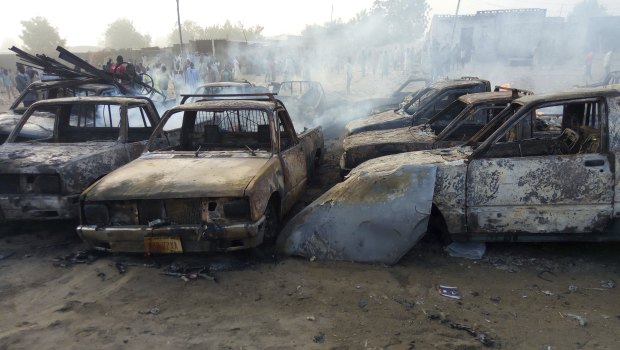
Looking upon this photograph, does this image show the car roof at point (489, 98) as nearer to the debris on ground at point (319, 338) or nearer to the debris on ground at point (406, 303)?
the debris on ground at point (406, 303)

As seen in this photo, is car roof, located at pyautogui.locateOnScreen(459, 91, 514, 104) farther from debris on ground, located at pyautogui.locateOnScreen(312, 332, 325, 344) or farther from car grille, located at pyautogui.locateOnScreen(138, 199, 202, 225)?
debris on ground, located at pyautogui.locateOnScreen(312, 332, 325, 344)

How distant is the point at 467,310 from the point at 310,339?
4.08ft

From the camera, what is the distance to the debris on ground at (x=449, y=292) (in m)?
3.50

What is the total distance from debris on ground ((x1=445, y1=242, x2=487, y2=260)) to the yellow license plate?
255cm

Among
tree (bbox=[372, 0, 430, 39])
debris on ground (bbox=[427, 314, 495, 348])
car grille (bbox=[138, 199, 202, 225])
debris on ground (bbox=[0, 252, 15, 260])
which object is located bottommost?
debris on ground (bbox=[427, 314, 495, 348])

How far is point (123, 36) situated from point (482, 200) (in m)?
67.9

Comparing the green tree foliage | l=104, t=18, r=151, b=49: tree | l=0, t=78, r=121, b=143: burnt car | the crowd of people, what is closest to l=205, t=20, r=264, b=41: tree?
the green tree foliage

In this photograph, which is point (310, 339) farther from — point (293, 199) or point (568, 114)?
point (568, 114)

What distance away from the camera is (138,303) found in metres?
3.53

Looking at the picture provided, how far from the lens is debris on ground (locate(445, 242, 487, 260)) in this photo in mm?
Result: 4184

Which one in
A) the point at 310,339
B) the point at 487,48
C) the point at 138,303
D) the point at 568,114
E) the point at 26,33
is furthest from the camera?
the point at 26,33

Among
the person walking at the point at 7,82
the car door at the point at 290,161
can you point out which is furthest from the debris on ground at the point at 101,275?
the person walking at the point at 7,82

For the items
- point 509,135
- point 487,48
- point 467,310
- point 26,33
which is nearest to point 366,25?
point 487,48

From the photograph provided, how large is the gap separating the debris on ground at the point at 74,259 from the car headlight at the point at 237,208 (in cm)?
160
